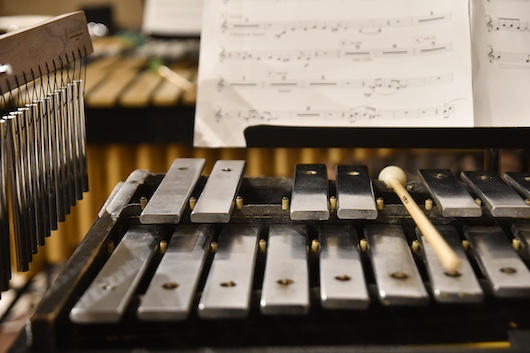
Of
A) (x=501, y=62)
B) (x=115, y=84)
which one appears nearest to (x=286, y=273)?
(x=501, y=62)

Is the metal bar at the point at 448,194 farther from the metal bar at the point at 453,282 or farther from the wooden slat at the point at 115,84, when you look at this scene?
the wooden slat at the point at 115,84

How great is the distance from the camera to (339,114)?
159cm

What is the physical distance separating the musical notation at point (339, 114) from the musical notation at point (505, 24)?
0.21 m

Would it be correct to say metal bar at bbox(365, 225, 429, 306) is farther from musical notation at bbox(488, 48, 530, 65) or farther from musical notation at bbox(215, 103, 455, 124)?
musical notation at bbox(488, 48, 530, 65)

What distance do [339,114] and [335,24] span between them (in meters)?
0.22

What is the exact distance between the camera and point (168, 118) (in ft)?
9.18

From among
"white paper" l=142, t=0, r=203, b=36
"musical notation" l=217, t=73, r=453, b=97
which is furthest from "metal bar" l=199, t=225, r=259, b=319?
"white paper" l=142, t=0, r=203, b=36

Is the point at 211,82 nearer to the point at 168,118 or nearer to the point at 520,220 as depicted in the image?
the point at 520,220

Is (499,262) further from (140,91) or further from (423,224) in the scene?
(140,91)

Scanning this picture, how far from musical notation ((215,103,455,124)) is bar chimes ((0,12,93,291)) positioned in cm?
34

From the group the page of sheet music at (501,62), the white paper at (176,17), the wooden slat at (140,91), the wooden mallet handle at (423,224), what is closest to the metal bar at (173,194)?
the wooden mallet handle at (423,224)

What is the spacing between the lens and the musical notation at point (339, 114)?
5.13 ft

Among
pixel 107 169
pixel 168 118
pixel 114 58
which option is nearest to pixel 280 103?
pixel 168 118

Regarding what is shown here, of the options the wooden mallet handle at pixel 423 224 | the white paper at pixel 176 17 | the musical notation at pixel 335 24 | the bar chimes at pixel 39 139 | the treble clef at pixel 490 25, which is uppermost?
the white paper at pixel 176 17
